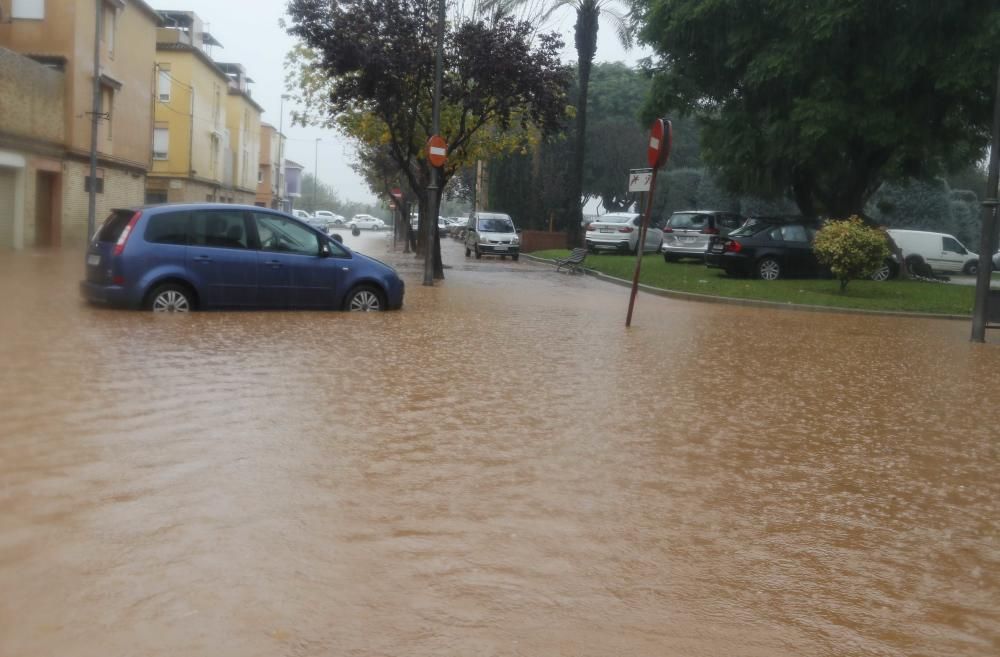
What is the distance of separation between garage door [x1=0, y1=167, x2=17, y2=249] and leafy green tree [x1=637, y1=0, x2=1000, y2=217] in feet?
60.2

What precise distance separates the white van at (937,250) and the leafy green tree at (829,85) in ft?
11.5

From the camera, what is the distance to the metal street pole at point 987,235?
49.9ft

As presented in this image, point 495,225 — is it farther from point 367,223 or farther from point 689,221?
point 367,223

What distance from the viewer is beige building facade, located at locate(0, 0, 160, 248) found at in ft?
107

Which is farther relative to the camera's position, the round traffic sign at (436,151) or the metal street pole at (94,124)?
the metal street pole at (94,124)

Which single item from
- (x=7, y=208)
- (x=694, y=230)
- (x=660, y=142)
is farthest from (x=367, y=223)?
(x=660, y=142)

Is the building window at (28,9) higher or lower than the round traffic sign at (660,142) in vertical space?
higher

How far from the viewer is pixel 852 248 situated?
73.7ft

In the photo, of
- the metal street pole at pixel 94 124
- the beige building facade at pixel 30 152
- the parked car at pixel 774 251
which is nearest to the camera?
the parked car at pixel 774 251

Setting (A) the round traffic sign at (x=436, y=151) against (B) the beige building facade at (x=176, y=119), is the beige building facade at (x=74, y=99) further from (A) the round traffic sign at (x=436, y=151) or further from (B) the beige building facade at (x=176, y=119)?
(B) the beige building facade at (x=176, y=119)

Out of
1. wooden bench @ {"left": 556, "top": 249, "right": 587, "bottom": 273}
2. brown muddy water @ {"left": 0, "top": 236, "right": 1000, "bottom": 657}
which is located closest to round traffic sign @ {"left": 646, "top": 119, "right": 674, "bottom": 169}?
brown muddy water @ {"left": 0, "top": 236, "right": 1000, "bottom": 657}

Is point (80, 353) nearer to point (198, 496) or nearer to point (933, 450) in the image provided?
point (198, 496)

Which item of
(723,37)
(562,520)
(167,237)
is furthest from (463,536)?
(723,37)

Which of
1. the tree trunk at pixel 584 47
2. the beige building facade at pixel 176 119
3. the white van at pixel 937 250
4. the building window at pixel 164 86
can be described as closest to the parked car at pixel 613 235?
the tree trunk at pixel 584 47
